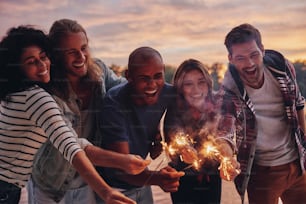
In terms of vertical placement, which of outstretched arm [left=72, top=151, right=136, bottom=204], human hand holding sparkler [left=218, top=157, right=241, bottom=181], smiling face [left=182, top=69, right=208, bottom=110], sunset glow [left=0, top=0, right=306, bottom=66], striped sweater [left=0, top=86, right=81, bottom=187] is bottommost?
human hand holding sparkler [left=218, top=157, right=241, bottom=181]

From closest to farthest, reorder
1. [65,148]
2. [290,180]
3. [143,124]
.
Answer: [65,148] → [143,124] → [290,180]

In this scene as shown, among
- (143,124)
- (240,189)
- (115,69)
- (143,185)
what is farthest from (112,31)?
(240,189)

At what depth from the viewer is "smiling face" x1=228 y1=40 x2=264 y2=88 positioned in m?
1.00

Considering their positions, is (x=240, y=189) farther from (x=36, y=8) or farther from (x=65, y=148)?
(x=36, y=8)

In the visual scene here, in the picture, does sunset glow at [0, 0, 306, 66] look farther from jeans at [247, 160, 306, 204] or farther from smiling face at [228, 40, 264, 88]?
jeans at [247, 160, 306, 204]

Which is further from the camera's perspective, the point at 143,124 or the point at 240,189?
the point at 240,189

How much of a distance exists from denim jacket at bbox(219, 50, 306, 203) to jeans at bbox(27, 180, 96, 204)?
0.33m

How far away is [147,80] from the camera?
94cm

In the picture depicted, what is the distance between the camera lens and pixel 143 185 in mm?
984

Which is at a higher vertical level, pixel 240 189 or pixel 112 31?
pixel 112 31

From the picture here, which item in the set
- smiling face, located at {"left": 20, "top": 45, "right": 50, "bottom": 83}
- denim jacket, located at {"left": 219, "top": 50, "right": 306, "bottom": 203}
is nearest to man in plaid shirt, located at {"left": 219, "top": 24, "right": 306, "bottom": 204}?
denim jacket, located at {"left": 219, "top": 50, "right": 306, "bottom": 203}

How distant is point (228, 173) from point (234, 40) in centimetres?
30

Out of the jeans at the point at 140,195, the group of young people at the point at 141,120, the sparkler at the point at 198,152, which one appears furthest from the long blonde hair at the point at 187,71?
the jeans at the point at 140,195

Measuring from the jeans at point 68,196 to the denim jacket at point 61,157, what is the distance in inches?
0.4
